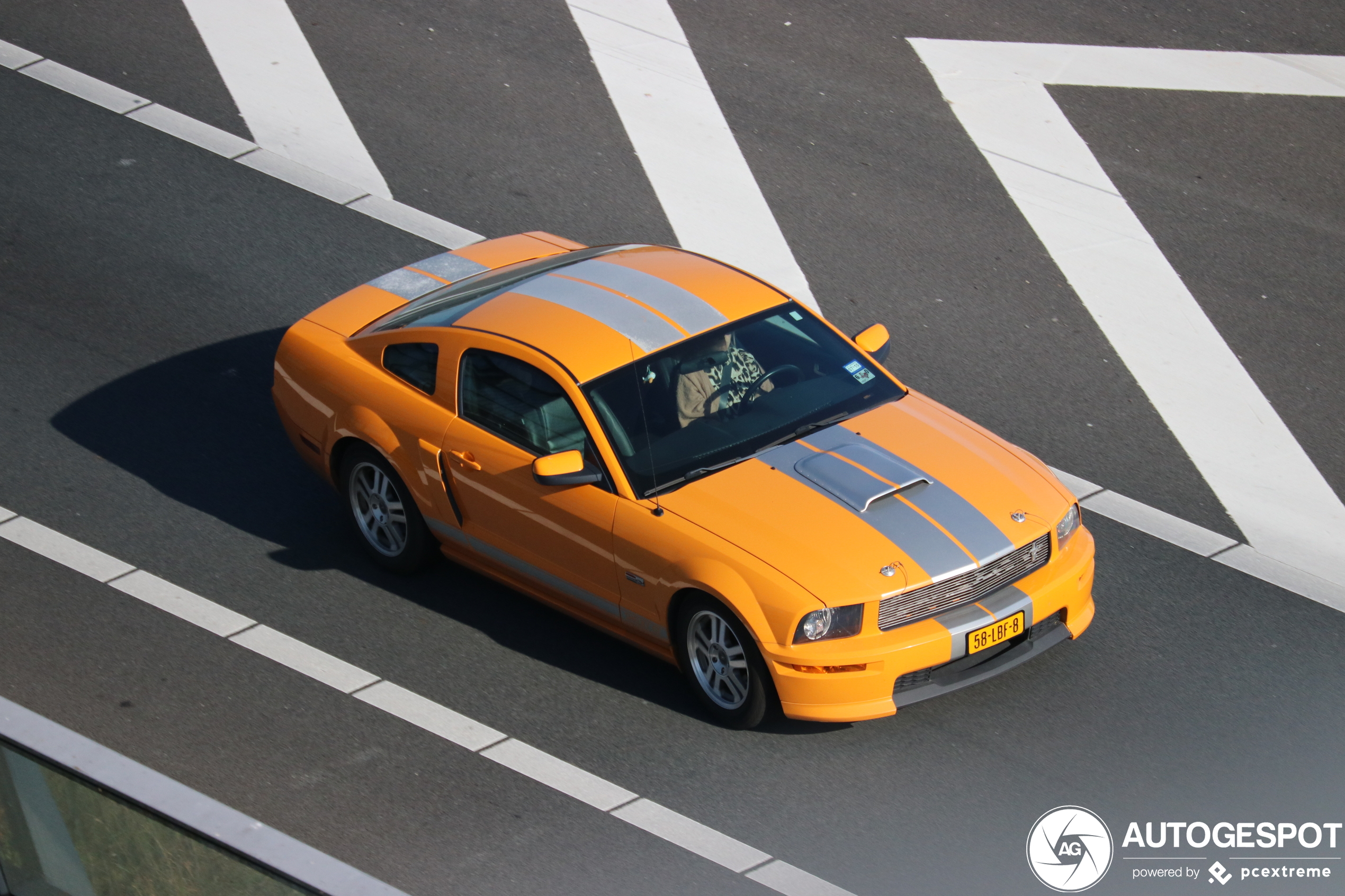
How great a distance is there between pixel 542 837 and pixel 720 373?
2334mm

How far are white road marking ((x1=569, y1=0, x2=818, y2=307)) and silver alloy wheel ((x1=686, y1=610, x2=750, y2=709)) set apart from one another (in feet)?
13.8

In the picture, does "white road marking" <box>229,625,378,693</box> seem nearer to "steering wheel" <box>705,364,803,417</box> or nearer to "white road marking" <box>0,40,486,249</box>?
"steering wheel" <box>705,364,803,417</box>

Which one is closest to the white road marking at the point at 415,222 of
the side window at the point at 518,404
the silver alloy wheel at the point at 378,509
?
the silver alloy wheel at the point at 378,509

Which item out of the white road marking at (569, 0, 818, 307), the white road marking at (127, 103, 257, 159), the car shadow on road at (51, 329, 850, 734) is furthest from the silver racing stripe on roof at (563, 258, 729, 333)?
the white road marking at (127, 103, 257, 159)

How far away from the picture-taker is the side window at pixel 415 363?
303 inches

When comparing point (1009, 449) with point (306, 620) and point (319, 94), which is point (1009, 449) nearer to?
point (306, 620)

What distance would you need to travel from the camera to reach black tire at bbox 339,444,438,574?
7855 mm

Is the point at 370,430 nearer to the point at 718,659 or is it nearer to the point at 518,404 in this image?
the point at 518,404

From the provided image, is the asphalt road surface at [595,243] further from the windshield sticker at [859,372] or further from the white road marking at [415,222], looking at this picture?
the windshield sticker at [859,372]

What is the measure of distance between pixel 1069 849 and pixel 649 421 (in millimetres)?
2635

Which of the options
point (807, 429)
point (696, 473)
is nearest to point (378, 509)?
point (696, 473)

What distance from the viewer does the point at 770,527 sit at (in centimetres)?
660

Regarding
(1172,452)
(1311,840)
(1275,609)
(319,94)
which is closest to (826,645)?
(1311,840)

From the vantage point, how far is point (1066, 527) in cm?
699
